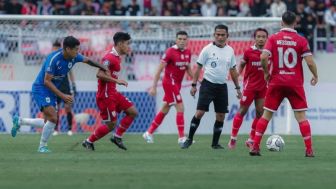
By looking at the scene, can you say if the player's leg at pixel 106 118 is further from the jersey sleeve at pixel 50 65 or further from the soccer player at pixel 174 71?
the soccer player at pixel 174 71

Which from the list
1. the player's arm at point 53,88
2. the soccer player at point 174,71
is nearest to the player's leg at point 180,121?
the soccer player at point 174,71

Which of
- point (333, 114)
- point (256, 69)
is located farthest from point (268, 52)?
point (333, 114)

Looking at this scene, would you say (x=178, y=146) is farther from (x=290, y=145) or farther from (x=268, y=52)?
(x=268, y=52)

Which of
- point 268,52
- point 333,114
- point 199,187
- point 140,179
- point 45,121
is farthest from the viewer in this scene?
point 333,114

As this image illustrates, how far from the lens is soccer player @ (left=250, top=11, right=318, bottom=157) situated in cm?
1448

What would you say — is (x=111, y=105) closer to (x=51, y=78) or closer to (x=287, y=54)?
(x=51, y=78)

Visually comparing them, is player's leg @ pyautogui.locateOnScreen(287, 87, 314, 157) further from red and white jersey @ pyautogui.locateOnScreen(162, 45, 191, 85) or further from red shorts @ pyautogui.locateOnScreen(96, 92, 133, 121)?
red and white jersey @ pyautogui.locateOnScreen(162, 45, 191, 85)

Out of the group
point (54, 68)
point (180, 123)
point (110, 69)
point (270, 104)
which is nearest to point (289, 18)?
point (270, 104)

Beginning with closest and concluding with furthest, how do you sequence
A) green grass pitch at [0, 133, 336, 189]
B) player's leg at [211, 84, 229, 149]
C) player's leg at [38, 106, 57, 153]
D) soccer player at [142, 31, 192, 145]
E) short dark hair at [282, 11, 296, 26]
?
green grass pitch at [0, 133, 336, 189] → short dark hair at [282, 11, 296, 26] → player's leg at [38, 106, 57, 153] → player's leg at [211, 84, 229, 149] → soccer player at [142, 31, 192, 145]

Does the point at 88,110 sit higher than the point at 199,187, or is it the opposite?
the point at 199,187

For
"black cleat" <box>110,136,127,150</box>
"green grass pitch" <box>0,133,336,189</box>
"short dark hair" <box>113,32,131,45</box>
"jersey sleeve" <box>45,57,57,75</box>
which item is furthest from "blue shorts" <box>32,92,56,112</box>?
"short dark hair" <box>113,32,131,45</box>

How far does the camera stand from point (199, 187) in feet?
34.7

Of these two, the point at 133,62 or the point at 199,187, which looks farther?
the point at 133,62

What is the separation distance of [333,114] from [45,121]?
28.7 ft
